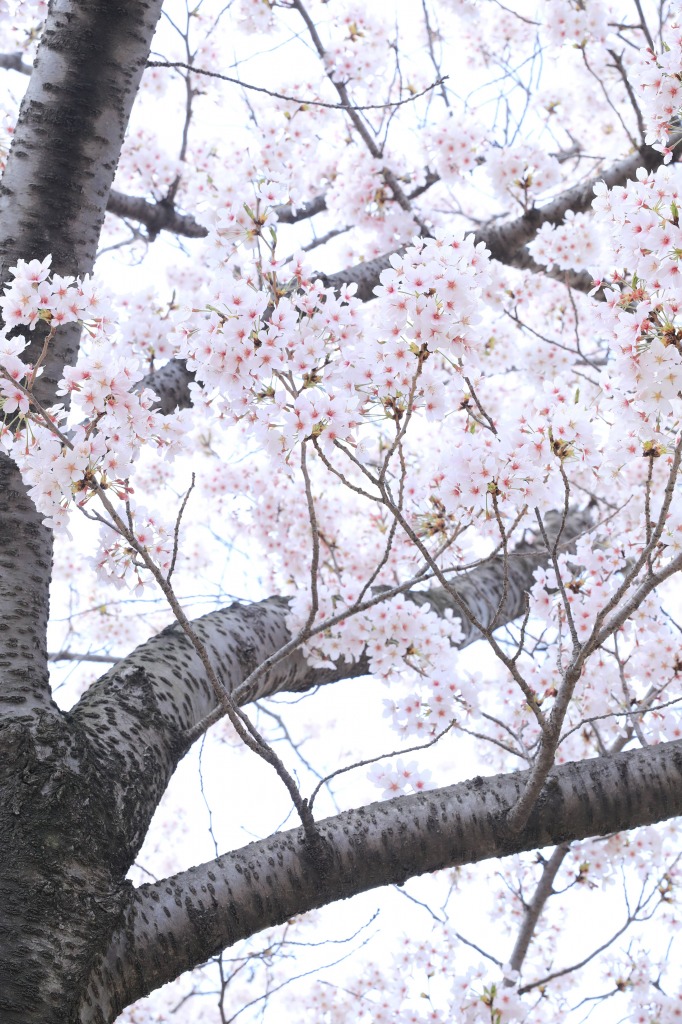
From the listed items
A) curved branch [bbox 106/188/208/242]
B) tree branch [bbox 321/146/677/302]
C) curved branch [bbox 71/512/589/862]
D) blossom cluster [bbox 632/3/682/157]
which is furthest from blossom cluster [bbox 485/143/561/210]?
curved branch [bbox 71/512/589/862]

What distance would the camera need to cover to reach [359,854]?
1.80 meters

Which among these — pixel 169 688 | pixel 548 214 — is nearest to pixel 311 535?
pixel 169 688

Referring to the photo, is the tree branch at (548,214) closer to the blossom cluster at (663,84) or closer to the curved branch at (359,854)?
the blossom cluster at (663,84)

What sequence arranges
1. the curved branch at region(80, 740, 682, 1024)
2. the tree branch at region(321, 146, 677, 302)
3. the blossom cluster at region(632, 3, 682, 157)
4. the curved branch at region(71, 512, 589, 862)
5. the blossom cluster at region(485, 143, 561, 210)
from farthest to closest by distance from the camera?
the blossom cluster at region(485, 143, 561, 210), the tree branch at region(321, 146, 677, 302), the blossom cluster at region(632, 3, 682, 157), the curved branch at region(71, 512, 589, 862), the curved branch at region(80, 740, 682, 1024)

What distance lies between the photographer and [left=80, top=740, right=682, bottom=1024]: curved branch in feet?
5.03

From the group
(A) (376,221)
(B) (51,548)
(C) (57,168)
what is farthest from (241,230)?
(A) (376,221)

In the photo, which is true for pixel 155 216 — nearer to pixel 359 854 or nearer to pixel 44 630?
pixel 44 630

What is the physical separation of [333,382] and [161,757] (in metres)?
0.94

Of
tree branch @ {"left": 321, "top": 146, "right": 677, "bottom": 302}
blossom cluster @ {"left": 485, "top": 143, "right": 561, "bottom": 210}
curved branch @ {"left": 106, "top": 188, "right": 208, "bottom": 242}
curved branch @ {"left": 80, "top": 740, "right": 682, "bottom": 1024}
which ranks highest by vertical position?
curved branch @ {"left": 106, "top": 188, "right": 208, "bottom": 242}

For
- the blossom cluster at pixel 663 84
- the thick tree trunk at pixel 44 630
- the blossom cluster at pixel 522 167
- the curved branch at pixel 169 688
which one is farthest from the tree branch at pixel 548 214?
the curved branch at pixel 169 688

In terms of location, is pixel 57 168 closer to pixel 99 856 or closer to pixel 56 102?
pixel 56 102

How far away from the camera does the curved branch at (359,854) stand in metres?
1.53

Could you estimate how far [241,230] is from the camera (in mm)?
2014

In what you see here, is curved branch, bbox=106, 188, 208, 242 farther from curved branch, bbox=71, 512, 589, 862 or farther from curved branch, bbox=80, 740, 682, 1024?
curved branch, bbox=80, 740, 682, 1024
